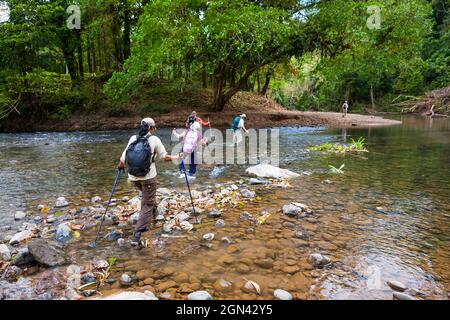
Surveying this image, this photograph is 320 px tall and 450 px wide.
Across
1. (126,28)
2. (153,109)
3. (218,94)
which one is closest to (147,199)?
(218,94)

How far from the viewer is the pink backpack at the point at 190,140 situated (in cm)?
970

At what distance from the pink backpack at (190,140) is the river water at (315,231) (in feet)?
3.62

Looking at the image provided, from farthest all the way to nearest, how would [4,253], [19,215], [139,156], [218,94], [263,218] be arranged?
[218,94]
[19,215]
[263,218]
[139,156]
[4,253]

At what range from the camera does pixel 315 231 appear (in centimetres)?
605

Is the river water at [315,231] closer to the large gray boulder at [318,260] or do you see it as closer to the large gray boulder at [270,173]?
the large gray boulder at [318,260]

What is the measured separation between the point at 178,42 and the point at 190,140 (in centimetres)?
1343

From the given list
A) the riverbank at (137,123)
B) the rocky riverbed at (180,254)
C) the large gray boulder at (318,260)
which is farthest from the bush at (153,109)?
the large gray boulder at (318,260)

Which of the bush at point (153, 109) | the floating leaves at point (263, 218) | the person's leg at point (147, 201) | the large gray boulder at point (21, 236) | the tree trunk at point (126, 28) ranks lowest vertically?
the floating leaves at point (263, 218)

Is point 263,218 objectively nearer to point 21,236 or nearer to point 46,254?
point 46,254

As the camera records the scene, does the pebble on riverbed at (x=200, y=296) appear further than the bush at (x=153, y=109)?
No

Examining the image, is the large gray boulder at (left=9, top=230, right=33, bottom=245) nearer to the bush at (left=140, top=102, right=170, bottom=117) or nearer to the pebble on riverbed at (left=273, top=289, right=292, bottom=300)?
the pebble on riverbed at (left=273, top=289, right=292, bottom=300)

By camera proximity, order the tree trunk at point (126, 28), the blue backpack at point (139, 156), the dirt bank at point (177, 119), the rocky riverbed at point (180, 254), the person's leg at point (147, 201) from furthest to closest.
→ the tree trunk at point (126, 28)
the dirt bank at point (177, 119)
the person's leg at point (147, 201)
the blue backpack at point (139, 156)
the rocky riverbed at point (180, 254)

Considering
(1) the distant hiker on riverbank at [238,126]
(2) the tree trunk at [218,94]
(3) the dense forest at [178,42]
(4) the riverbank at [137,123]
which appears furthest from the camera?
(2) the tree trunk at [218,94]

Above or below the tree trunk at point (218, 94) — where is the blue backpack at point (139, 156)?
below
